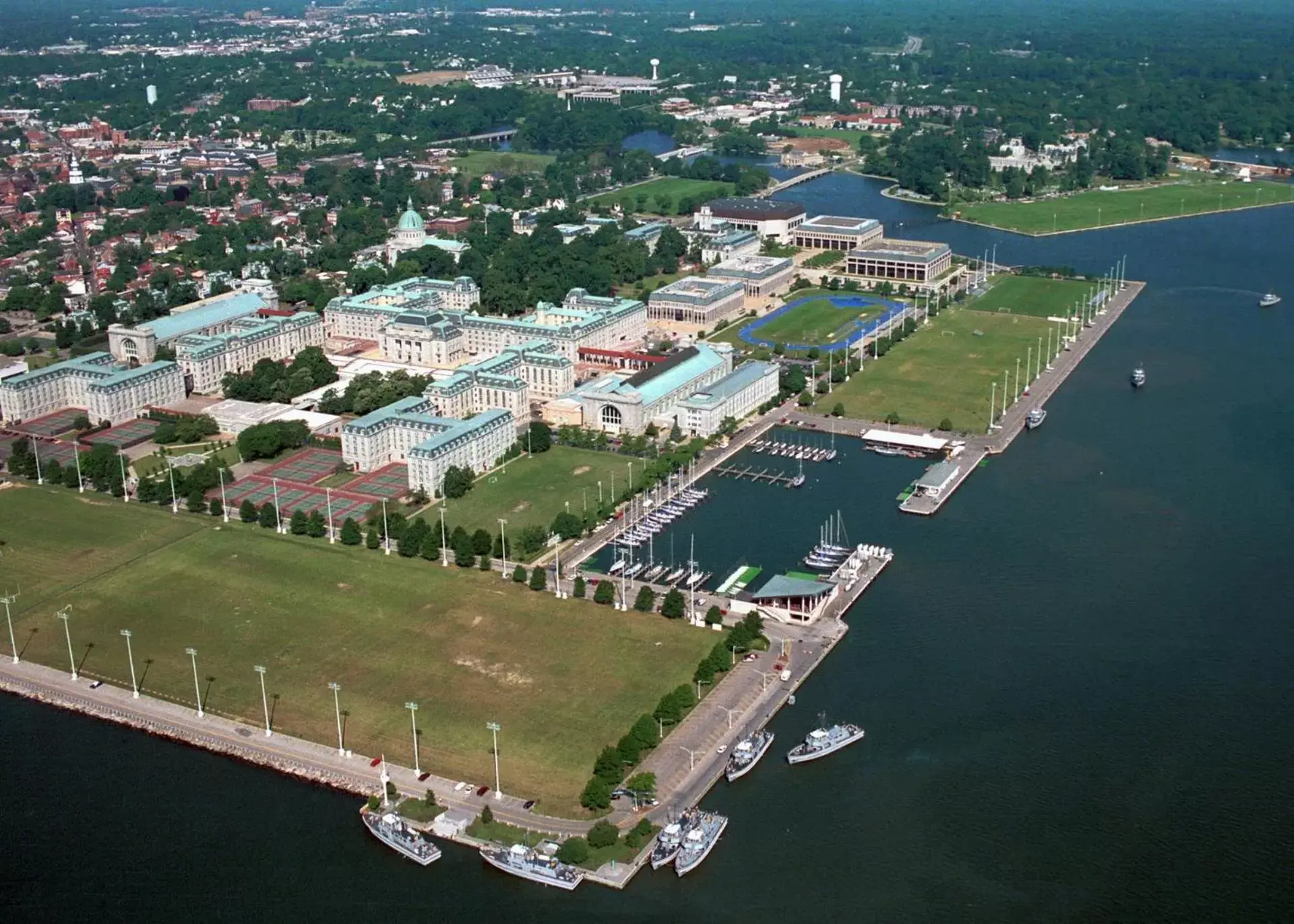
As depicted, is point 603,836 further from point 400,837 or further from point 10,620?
point 10,620

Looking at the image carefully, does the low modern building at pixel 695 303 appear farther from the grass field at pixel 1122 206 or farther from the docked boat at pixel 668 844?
the docked boat at pixel 668 844

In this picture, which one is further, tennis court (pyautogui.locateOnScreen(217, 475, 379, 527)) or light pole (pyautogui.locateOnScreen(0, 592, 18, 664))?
tennis court (pyautogui.locateOnScreen(217, 475, 379, 527))

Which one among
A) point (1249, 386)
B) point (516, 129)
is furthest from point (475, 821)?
point (516, 129)

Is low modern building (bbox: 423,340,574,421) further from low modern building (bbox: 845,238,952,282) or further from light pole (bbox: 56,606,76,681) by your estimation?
low modern building (bbox: 845,238,952,282)

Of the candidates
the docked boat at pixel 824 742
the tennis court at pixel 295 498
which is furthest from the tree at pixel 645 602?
the tennis court at pixel 295 498

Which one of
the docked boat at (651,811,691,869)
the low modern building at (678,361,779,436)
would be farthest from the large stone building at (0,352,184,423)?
the docked boat at (651,811,691,869)

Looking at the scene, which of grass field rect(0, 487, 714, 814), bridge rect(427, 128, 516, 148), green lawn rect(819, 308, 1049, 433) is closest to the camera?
grass field rect(0, 487, 714, 814)
